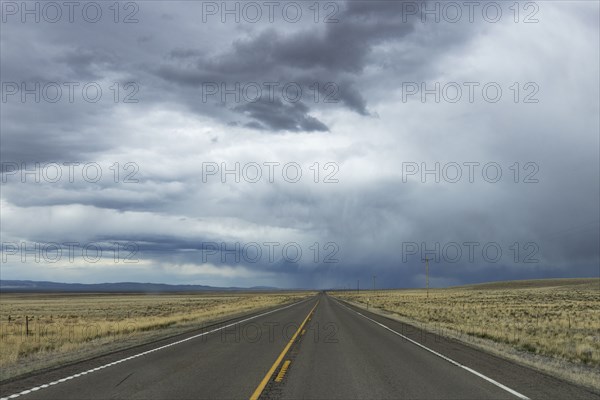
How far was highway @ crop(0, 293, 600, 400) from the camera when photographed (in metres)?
9.54

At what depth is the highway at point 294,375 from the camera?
376 inches

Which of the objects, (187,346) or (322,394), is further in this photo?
(187,346)

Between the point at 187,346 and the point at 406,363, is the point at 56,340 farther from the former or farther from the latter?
the point at 406,363

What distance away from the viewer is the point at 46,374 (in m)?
11.8

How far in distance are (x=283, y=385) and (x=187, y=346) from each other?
8.52 m

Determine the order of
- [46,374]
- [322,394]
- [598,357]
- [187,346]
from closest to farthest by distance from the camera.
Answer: [322,394] < [46,374] < [598,357] < [187,346]

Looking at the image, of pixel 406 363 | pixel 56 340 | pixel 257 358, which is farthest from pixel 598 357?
pixel 56 340

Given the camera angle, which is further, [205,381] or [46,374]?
[46,374]

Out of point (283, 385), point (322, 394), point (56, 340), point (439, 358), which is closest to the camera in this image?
point (322, 394)

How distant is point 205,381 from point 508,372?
7207 mm

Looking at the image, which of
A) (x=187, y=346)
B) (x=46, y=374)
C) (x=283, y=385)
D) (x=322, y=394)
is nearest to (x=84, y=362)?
(x=46, y=374)

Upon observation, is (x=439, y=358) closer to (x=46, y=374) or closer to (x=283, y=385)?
(x=283, y=385)

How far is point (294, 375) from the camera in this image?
1165cm

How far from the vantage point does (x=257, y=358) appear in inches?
577
